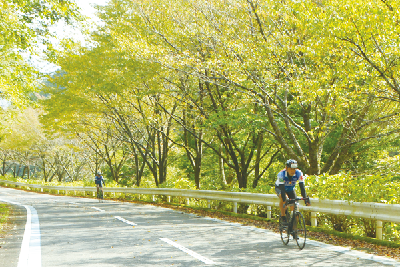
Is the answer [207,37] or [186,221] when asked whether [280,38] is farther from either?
[186,221]

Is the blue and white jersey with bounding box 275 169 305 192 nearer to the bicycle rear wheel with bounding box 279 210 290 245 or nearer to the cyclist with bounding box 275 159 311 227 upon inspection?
the cyclist with bounding box 275 159 311 227

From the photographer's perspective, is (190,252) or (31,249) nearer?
(190,252)

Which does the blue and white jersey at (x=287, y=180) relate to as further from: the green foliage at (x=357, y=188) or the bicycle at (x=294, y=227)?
the green foliage at (x=357, y=188)

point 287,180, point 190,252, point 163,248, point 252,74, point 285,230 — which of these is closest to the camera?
point 190,252

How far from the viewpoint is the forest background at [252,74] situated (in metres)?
8.80

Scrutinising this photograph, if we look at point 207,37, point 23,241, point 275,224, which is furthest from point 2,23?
point 275,224

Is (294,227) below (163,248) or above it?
above

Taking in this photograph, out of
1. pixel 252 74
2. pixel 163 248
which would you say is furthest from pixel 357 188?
pixel 252 74

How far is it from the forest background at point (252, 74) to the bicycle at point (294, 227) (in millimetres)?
1987

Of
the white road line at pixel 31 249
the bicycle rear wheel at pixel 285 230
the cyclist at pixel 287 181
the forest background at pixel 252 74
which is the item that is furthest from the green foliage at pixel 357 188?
the white road line at pixel 31 249

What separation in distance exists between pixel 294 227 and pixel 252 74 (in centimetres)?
643

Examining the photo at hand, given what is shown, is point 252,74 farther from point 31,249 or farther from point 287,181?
point 31,249

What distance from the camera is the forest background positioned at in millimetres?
8797

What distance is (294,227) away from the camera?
287 inches
